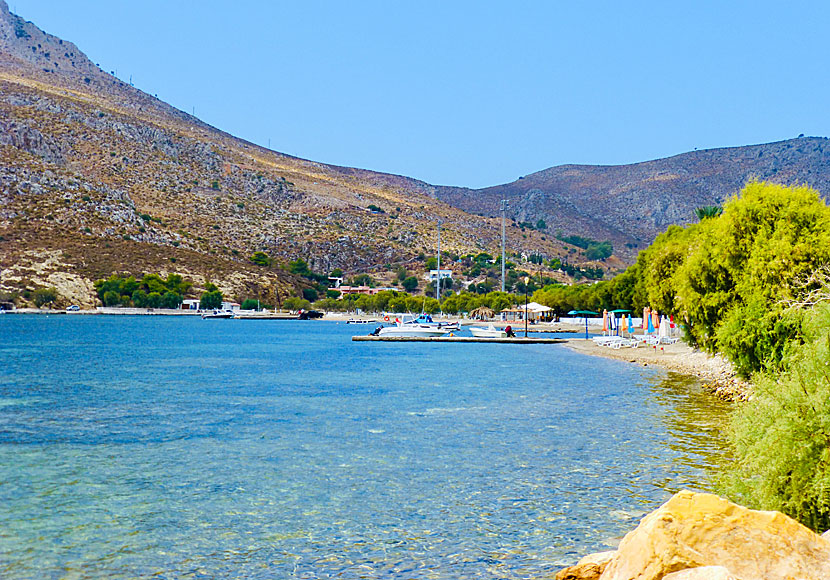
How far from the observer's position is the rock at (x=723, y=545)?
7.29 m

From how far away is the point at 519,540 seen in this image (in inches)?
488

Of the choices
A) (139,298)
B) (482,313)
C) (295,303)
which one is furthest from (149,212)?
(482,313)

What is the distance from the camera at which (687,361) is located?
49938 mm

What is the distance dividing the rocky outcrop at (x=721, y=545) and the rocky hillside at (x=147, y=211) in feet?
459

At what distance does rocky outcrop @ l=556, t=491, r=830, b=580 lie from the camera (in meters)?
7.27

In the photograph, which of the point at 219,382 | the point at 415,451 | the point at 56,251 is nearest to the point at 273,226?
the point at 56,251

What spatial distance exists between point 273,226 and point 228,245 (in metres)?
14.9

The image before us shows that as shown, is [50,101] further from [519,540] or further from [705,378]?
[519,540]

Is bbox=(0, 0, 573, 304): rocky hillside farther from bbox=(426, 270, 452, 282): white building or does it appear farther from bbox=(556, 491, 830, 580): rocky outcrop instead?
bbox=(556, 491, 830, 580): rocky outcrop

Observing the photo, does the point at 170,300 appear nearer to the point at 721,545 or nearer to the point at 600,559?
the point at 600,559

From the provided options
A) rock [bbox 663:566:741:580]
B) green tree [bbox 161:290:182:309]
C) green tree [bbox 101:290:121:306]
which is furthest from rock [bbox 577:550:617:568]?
green tree [bbox 161:290:182:309]

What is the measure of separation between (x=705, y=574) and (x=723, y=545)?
91 cm

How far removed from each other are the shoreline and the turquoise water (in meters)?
1.20

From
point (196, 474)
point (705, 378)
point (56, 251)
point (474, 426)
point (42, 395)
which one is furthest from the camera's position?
point (56, 251)
